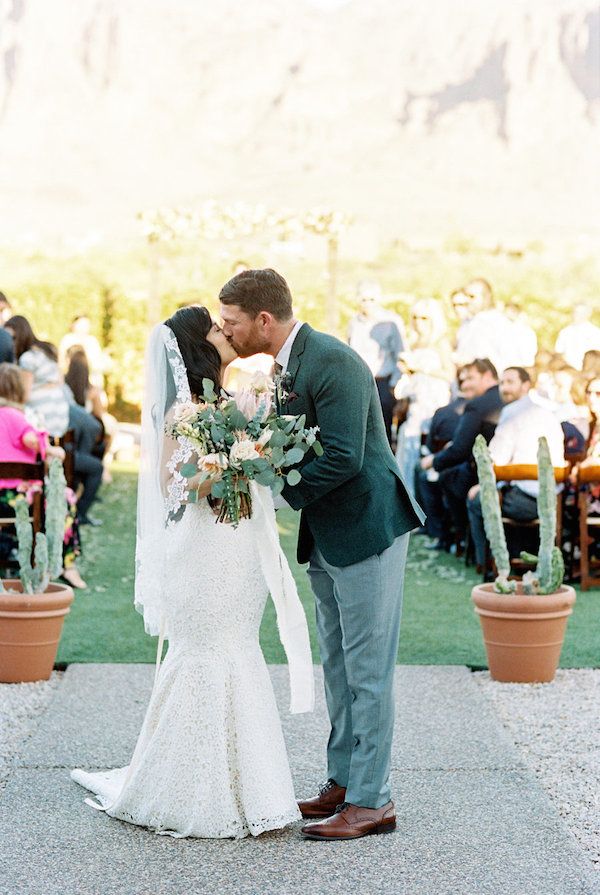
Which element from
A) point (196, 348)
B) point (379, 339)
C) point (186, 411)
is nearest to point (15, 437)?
point (196, 348)

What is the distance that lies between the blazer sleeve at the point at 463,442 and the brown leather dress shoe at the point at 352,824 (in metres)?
5.80

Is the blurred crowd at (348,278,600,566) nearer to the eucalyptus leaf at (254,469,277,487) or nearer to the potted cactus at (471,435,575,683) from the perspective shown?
the potted cactus at (471,435,575,683)

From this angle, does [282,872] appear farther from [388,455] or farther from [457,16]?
[457,16]

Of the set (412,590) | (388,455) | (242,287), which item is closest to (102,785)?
(388,455)

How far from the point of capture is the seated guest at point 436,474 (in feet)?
35.0

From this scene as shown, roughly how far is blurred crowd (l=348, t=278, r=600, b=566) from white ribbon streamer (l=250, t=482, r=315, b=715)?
15.4 feet

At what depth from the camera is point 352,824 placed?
4.25 m

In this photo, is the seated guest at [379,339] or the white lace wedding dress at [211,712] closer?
the white lace wedding dress at [211,712]

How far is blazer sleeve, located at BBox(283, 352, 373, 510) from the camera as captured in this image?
13.4 ft

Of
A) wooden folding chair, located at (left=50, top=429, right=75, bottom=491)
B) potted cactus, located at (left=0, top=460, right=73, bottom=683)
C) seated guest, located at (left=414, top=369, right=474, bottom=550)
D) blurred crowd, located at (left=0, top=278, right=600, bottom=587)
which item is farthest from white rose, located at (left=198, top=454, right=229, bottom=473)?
seated guest, located at (left=414, top=369, right=474, bottom=550)

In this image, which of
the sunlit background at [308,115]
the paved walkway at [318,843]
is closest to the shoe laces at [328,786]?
the paved walkway at [318,843]

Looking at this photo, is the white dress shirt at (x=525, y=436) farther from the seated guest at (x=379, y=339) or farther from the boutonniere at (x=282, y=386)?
the boutonniere at (x=282, y=386)

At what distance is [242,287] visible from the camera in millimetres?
4055

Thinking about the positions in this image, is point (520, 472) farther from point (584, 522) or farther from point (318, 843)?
point (318, 843)
